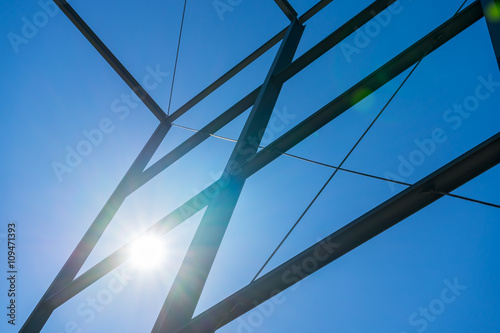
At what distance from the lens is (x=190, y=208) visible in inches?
178

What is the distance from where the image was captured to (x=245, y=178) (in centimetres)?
384

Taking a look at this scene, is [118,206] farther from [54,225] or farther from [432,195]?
[432,195]

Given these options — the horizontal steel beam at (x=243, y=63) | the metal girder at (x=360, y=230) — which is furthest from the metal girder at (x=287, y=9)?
the metal girder at (x=360, y=230)

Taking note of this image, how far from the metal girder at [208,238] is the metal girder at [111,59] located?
2701mm

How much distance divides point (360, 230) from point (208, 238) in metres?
1.39

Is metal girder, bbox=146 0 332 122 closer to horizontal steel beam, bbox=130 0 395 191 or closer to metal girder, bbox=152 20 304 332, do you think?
horizontal steel beam, bbox=130 0 395 191

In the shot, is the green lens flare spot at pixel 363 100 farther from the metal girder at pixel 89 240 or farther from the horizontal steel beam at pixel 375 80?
the metal girder at pixel 89 240

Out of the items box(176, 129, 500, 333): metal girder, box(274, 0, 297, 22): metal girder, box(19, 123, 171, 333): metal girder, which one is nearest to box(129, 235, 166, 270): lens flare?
box(19, 123, 171, 333): metal girder

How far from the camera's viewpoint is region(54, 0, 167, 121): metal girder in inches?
249

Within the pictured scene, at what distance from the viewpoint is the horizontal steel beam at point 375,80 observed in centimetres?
328

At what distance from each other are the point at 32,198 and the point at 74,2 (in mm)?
2978

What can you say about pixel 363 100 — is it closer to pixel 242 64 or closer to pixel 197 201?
pixel 197 201

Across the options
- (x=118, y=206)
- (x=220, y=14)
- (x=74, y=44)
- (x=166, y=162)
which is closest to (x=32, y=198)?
(x=118, y=206)

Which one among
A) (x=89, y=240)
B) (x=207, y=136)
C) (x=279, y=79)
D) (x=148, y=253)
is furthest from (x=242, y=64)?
(x=89, y=240)
